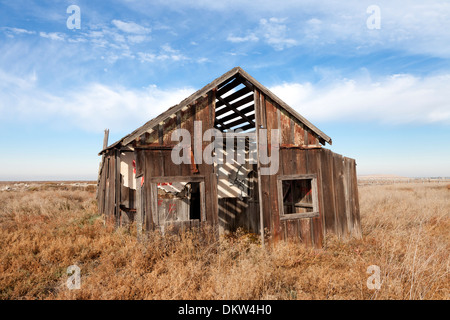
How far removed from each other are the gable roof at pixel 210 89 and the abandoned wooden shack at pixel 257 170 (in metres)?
0.03

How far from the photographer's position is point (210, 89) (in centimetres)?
761

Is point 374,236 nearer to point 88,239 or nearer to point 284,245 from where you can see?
point 284,245

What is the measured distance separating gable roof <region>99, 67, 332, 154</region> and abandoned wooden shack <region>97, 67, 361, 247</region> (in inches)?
1.0

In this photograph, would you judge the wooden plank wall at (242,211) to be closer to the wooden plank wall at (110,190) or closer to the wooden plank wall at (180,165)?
the wooden plank wall at (180,165)

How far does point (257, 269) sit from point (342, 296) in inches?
64.9

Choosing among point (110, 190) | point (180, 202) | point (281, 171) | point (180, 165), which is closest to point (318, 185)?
point (281, 171)

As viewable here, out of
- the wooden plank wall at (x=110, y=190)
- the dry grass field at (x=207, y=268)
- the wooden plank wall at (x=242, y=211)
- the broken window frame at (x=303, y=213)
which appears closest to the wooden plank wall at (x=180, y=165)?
the dry grass field at (x=207, y=268)

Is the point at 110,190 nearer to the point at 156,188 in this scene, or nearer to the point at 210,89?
the point at 156,188

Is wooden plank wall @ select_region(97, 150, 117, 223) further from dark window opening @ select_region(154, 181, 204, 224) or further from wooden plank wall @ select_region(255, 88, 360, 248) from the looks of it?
wooden plank wall @ select_region(255, 88, 360, 248)

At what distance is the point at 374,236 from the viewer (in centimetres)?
906

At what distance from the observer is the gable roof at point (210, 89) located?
6934 mm

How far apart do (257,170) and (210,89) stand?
10.3ft
